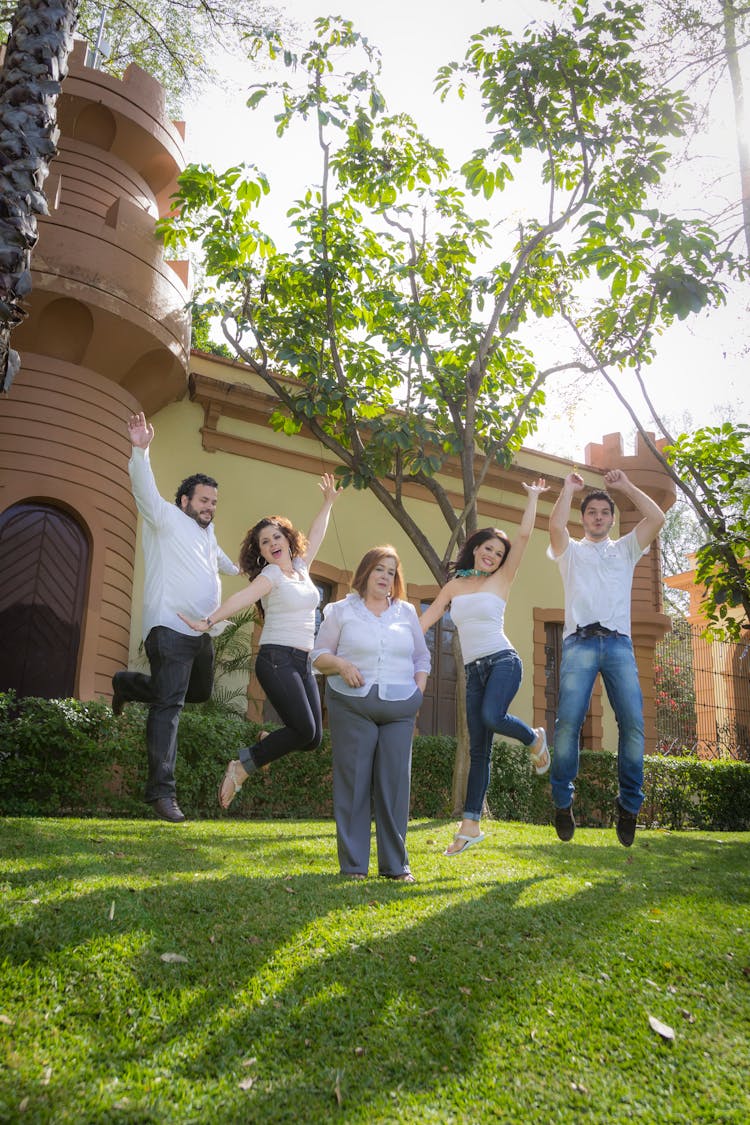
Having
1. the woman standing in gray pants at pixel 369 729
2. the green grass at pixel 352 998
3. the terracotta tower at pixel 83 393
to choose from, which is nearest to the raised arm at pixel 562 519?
the woman standing in gray pants at pixel 369 729

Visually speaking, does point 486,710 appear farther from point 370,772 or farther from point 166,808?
point 166,808

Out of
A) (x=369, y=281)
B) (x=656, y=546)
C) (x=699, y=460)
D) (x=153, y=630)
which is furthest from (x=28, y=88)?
(x=656, y=546)

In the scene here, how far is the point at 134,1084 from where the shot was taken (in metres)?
2.27

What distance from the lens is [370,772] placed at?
452cm

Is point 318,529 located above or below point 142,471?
below

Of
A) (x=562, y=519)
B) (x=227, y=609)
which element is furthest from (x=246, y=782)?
(x=562, y=519)

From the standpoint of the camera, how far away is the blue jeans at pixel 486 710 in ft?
16.8

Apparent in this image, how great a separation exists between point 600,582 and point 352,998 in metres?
3.15

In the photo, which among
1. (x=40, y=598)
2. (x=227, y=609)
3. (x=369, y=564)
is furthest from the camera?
(x=40, y=598)

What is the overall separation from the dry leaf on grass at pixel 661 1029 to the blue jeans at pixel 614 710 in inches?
87.2

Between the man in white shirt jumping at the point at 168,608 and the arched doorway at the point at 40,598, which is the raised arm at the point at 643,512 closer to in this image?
the man in white shirt jumping at the point at 168,608

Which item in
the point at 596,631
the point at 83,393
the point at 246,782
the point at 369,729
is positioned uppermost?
the point at 83,393

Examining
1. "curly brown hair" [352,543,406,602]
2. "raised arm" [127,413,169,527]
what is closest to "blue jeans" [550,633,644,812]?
"curly brown hair" [352,543,406,602]

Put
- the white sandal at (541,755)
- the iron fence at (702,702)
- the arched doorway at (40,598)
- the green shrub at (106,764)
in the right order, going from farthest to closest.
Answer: the iron fence at (702,702) < the arched doorway at (40,598) < the green shrub at (106,764) < the white sandal at (541,755)
